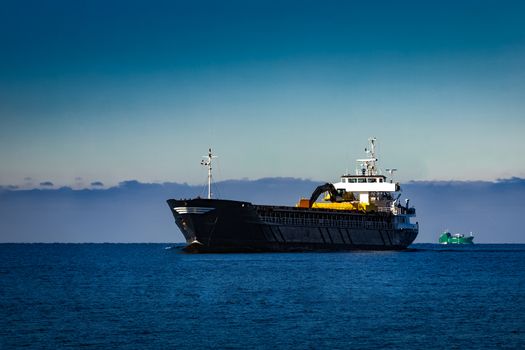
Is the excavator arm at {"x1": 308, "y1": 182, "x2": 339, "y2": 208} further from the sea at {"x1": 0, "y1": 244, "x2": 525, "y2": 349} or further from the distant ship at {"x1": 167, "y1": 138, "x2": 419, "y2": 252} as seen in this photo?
the sea at {"x1": 0, "y1": 244, "x2": 525, "y2": 349}

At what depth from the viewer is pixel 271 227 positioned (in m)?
97.2

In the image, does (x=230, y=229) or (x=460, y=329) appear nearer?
(x=460, y=329)

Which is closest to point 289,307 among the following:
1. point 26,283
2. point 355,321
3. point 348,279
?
point 355,321

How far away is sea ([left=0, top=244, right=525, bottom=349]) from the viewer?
1391 inches

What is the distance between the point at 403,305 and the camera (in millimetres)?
47750

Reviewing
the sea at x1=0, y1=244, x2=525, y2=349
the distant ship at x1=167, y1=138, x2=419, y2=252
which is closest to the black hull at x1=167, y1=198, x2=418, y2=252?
the distant ship at x1=167, y1=138, x2=419, y2=252

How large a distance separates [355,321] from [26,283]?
35.4m

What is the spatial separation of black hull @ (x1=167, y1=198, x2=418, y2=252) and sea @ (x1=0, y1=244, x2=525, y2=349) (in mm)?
15154

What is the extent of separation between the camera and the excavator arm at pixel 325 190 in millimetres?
115188

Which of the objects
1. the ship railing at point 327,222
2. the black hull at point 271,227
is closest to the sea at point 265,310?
the black hull at point 271,227

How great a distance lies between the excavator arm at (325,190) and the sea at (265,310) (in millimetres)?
40215

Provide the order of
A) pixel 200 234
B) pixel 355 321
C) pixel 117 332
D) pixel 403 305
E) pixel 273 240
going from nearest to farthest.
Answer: pixel 117 332, pixel 355 321, pixel 403 305, pixel 200 234, pixel 273 240

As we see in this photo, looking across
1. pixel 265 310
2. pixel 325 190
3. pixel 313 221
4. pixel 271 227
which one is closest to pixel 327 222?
pixel 313 221

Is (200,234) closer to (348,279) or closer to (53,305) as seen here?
(348,279)
